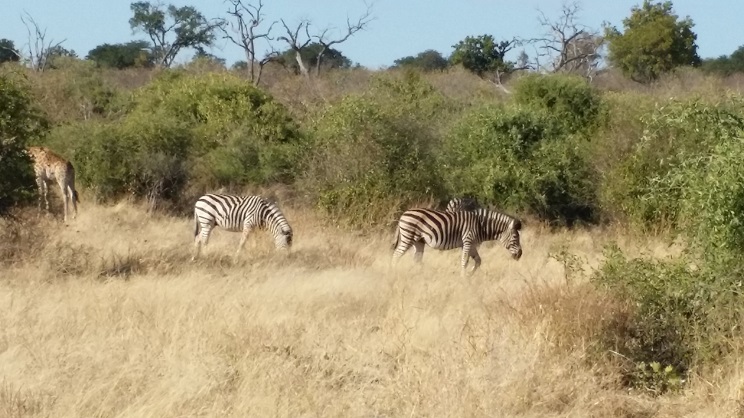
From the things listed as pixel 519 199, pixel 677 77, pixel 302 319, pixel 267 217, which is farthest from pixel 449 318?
pixel 677 77

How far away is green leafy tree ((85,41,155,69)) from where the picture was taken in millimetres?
60719

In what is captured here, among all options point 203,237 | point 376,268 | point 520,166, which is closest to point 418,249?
point 376,268

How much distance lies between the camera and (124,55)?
6219 centimetres

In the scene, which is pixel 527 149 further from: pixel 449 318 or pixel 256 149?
pixel 449 318

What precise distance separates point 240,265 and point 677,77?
110 feet

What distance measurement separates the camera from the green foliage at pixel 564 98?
23.5 meters

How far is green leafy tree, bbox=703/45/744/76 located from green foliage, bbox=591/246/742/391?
48622mm

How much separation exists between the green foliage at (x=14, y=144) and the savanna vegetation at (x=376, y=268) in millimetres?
35

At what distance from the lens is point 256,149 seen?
2230 centimetres

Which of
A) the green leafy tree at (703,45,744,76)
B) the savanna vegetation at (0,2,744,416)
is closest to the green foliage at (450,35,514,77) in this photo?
the green leafy tree at (703,45,744,76)

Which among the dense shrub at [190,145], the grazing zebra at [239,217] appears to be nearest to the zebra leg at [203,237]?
the grazing zebra at [239,217]

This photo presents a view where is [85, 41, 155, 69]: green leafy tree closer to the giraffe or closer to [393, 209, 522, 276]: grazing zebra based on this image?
the giraffe

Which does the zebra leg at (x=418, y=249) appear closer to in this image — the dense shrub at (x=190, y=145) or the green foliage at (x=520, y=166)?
the green foliage at (x=520, y=166)

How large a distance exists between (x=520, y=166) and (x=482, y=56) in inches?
1145
